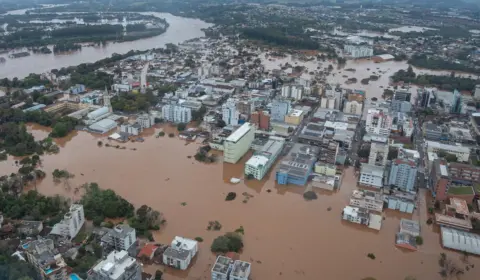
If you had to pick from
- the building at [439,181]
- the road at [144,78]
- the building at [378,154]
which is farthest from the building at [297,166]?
the road at [144,78]

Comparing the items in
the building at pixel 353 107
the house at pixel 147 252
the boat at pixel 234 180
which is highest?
the building at pixel 353 107

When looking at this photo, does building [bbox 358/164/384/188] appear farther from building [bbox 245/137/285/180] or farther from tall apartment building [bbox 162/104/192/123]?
tall apartment building [bbox 162/104/192/123]

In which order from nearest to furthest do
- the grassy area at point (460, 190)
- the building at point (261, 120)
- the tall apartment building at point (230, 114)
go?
the grassy area at point (460, 190) < the building at point (261, 120) < the tall apartment building at point (230, 114)

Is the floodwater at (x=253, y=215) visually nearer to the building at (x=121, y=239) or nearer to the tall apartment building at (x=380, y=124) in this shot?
the building at (x=121, y=239)

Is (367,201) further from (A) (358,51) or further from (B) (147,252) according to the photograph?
(A) (358,51)

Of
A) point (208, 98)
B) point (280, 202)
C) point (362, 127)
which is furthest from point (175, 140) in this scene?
point (362, 127)

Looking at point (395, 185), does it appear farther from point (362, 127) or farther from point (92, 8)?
point (92, 8)
